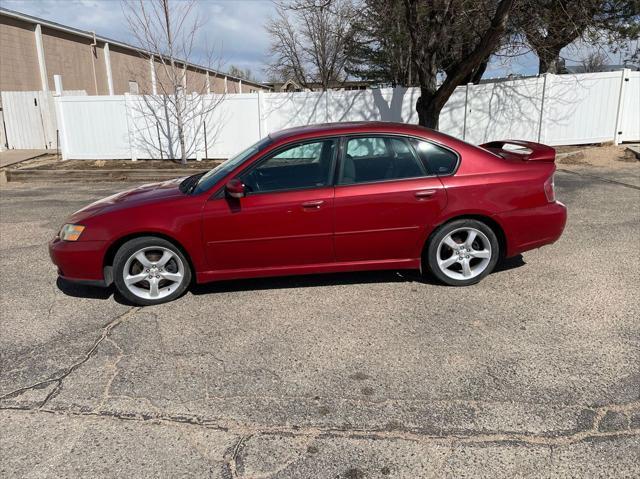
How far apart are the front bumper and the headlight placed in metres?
0.04

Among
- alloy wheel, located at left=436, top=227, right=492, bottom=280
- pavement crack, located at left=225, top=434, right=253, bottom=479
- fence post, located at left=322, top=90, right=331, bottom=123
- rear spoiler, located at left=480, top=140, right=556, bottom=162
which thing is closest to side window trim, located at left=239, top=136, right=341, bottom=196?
alloy wheel, located at left=436, top=227, right=492, bottom=280

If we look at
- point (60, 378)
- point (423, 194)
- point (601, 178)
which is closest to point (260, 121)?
point (601, 178)

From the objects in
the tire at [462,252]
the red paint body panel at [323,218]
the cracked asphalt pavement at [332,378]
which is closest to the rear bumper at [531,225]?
the red paint body panel at [323,218]

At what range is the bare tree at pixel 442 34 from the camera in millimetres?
11320

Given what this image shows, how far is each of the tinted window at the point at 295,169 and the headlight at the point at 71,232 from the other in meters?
1.52

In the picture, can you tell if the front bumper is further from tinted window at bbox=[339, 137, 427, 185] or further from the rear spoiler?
the rear spoiler

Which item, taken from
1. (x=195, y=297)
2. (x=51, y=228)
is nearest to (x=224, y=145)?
(x=51, y=228)

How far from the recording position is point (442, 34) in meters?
12.4

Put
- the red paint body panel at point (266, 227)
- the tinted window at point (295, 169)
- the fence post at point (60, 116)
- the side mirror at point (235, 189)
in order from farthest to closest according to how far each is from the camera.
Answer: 1. the fence post at point (60, 116)
2. the tinted window at point (295, 169)
3. the red paint body panel at point (266, 227)
4. the side mirror at point (235, 189)

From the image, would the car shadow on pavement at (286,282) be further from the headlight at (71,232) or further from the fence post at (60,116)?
the fence post at (60,116)

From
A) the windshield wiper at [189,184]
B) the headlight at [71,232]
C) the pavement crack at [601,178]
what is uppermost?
the windshield wiper at [189,184]

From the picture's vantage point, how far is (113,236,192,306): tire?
440 centimetres

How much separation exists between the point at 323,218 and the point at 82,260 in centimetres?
217

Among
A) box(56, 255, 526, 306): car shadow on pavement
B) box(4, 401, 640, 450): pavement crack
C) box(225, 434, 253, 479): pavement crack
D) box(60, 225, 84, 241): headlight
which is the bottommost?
box(225, 434, 253, 479): pavement crack
